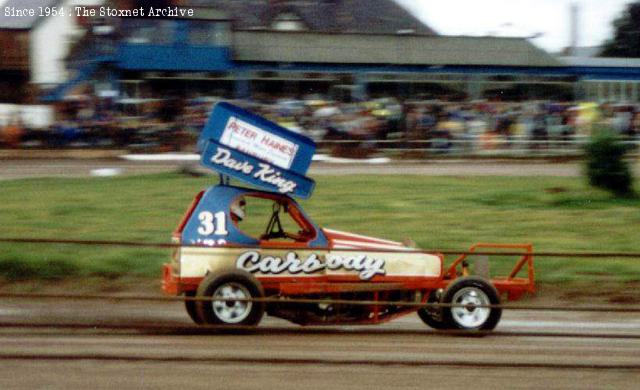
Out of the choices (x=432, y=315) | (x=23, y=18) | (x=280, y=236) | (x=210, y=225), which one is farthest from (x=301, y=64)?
(x=210, y=225)

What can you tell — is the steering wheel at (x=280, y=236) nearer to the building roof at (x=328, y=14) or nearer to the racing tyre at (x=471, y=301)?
the racing tyre at (x=471, y=301)

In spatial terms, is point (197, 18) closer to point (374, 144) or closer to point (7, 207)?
point (374, 144)

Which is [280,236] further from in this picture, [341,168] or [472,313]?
[341,168]

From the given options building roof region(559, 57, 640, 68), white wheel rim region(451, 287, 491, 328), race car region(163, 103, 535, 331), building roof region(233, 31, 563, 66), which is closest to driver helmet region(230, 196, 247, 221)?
race car region(163, 103, 535, 331)

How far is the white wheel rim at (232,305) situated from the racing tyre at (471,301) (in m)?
1.76

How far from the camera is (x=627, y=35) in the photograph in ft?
220

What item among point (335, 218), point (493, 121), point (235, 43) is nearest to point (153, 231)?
point (335, 218)

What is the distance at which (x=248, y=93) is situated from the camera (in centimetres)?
3631

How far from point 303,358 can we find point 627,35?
63.4m

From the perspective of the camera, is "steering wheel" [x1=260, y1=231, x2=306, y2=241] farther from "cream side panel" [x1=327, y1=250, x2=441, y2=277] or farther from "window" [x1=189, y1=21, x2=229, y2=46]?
"window" [x1=189, y1=21, x2=229, y2=46]

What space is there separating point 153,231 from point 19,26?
2797 cm

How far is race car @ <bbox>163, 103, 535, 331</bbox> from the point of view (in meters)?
9.18

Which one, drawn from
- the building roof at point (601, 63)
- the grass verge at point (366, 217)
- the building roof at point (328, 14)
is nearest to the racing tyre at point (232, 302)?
the grass verge at point (366, 217)

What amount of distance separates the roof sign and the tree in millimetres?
60345
